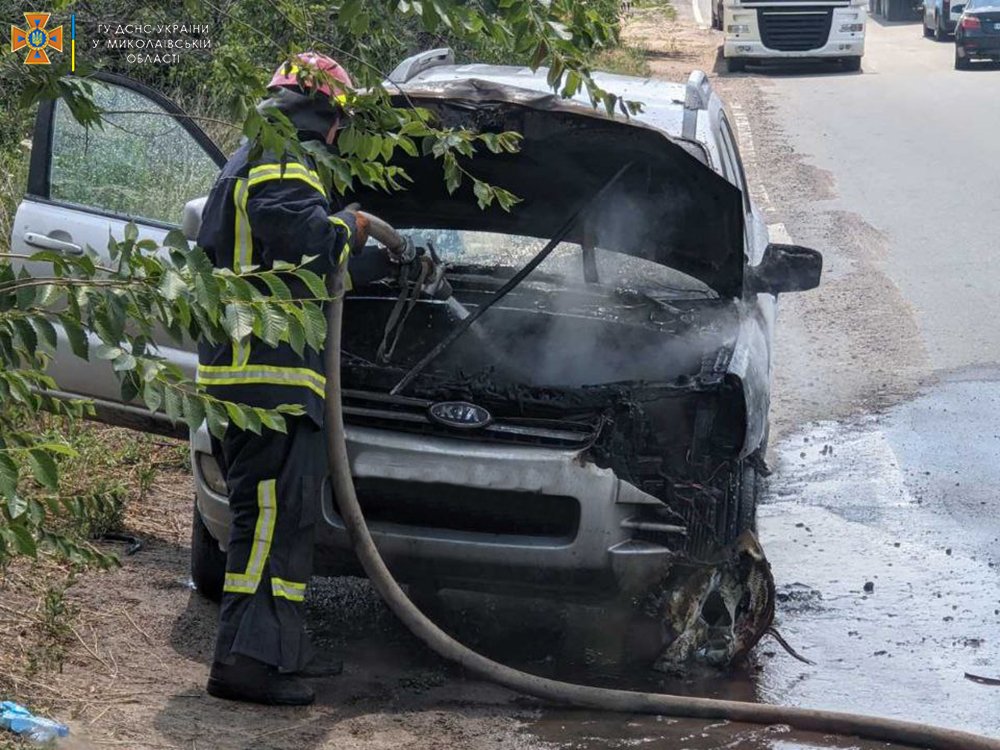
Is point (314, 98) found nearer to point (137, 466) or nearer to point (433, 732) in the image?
point (433, 732)

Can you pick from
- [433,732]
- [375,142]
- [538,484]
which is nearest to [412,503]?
[538,484]

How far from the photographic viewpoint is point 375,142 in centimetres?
400

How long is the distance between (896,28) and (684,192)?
31.8m

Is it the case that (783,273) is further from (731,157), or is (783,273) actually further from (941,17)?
(941,17)

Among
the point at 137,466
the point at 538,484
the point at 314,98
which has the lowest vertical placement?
the point at 137,466

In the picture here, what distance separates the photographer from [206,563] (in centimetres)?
555

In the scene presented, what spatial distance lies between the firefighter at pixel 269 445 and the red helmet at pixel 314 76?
5.2 inches

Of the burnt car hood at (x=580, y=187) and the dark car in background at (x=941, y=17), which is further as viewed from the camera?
the dark car in background at (x=941, y=17)

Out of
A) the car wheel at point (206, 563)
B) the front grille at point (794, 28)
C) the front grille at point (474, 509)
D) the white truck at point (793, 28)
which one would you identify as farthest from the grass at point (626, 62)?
the front grille at point (474, 509)

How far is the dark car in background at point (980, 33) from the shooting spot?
24469mm

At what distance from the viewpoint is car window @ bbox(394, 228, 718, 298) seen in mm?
6102

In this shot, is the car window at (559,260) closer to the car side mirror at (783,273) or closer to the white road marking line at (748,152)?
the car side mirror at (783,273)

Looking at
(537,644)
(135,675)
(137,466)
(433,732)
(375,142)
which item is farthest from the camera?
(137,466)

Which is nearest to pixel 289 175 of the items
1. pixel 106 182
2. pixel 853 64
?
pixel 106 182
